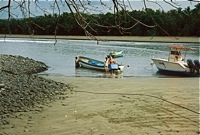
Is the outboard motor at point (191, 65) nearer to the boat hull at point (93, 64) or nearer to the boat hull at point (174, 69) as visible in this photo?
the boat hull at point (174, 69)

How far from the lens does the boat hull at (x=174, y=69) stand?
849 inches

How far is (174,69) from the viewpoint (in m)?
22.5

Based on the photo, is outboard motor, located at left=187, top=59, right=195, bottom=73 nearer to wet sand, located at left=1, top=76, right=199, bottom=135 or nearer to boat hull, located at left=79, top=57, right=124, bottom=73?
boat hull, located at left=79, top=57, right=124, bottom=73

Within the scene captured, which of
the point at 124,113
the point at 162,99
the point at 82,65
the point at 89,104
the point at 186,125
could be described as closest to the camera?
the point at 186,125

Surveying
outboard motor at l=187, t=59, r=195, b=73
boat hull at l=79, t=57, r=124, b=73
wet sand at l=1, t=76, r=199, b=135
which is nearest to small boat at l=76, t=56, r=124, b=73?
boat hull at l=79, t=57, r=124, b=73

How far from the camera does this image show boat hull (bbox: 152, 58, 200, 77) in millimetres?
21561

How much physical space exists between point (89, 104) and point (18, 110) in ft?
6.17

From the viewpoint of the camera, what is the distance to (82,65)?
26.5 m

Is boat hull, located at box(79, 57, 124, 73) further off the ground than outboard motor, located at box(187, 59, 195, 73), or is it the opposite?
outboard motor, located at box(187, 59, 195, 73)

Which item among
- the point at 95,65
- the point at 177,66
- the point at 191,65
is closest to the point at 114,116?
the point at 191,65

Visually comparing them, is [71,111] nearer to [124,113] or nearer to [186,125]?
[124,113]

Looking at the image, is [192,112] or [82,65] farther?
[82,65]

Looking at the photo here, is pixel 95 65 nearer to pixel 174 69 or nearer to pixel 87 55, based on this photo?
pixel 174 69

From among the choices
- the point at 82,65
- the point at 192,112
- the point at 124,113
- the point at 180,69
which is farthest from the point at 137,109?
the point at 82,65
